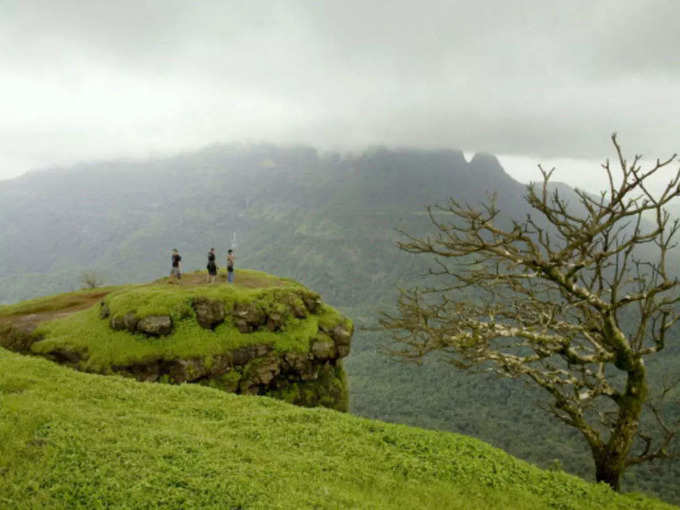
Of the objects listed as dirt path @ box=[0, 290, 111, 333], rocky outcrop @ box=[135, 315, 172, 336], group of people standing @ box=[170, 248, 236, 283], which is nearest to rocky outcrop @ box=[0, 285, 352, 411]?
rocky outcrop @ box=[135, 315, 172, 336]

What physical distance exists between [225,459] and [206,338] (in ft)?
58.3

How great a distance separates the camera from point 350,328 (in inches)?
1371

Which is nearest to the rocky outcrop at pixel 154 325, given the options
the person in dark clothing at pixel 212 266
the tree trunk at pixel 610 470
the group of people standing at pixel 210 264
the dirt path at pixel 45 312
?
the group of people standing at pixel 210 264

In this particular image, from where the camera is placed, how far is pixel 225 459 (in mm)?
10039

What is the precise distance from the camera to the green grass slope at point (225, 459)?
858 centimetres

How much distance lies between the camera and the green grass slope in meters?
8.58

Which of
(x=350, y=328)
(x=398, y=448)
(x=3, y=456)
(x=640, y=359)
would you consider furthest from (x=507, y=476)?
(x=350, y=328)

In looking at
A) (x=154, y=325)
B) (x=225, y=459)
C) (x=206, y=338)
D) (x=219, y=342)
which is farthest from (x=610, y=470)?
(x=154, y=325)

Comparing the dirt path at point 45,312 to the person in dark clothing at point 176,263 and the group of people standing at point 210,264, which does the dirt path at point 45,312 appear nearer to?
the person in dark clothing at point 176,263

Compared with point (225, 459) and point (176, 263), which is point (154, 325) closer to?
point (176, 263)

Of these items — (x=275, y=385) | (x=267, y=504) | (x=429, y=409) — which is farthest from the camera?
(x=429, y=409)

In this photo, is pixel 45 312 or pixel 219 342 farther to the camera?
pixel 45 312

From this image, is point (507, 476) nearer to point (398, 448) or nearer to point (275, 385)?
point (398, 448)

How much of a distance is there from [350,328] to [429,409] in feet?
357
